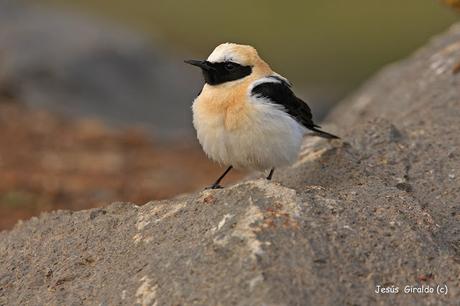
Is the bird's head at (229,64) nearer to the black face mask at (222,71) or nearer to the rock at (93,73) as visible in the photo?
the black face mask at (222,71)

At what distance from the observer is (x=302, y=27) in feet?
107

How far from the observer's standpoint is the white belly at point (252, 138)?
672cm

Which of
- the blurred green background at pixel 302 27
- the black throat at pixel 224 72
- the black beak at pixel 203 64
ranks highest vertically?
the black beak at pixel 203 64

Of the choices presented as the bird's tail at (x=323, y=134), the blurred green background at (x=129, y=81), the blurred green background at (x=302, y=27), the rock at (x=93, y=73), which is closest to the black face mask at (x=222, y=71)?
the bird's tail at (x=323, y=134)

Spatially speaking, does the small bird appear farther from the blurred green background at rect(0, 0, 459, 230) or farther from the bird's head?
the blurred green background at rect(0, 0, 459, 230)

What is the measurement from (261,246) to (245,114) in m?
2.03

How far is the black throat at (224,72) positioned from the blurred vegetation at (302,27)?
63.4 feet

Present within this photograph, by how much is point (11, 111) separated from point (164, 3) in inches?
794

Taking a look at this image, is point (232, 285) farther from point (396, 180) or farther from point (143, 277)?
point (396, 180)

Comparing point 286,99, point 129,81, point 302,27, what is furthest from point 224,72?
point 302,27

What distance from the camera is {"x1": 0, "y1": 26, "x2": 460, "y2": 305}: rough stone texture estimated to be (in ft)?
15.6

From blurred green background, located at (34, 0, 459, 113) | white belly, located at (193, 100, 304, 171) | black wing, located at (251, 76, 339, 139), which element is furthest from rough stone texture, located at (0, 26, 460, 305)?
blurred green background, located at (34, 0, 459, 113)

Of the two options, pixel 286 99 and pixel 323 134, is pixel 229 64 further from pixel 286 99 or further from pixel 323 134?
pixel 323 134

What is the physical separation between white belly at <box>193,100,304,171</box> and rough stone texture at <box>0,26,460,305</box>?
0.34 m
